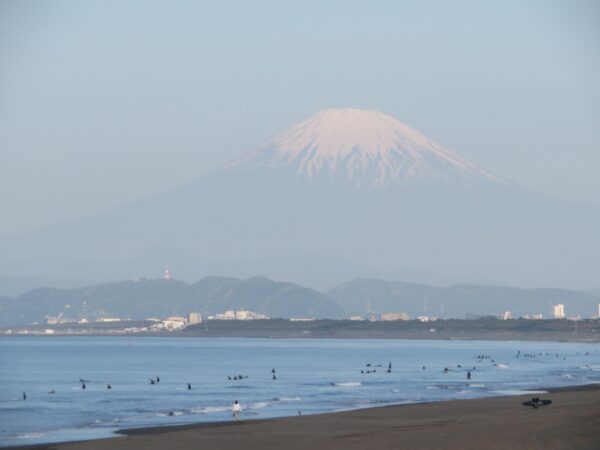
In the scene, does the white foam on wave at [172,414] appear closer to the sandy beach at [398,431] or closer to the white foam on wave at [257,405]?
the white foam on wave at [257,405]

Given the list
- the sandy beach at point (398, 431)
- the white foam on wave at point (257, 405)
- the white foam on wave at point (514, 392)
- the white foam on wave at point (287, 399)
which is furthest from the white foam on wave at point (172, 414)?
the white foam on wave at point (514, 392)

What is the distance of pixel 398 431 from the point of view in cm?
4500

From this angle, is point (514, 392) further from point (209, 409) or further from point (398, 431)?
point (398, 431)

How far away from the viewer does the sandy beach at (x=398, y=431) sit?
37.9m

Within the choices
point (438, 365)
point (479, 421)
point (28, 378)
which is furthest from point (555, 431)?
point (438, 365)

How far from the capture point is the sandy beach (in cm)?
3791

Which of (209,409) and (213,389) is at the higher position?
(213,389)

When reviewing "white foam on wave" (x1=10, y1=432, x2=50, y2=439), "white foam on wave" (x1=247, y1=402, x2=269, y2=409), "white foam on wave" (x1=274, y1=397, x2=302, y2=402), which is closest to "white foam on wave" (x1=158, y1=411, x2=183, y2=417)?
"white foam on wave" (x1=247, y1=402, x2=269, y2=409)

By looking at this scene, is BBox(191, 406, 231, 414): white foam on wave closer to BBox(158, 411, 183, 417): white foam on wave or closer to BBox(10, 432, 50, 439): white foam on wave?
BBox(158, 411, 183, 417): white foam on wave

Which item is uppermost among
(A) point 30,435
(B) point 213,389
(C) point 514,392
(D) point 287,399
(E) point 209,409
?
(B) point 213,389

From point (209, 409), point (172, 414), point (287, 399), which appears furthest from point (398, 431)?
point (287, 399)

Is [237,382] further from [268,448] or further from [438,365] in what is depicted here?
[268,448]

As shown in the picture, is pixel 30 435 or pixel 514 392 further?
pixel 514 392

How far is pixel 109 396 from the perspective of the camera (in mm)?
75188
